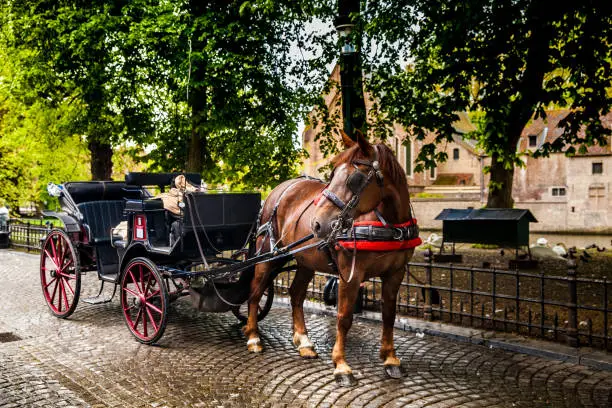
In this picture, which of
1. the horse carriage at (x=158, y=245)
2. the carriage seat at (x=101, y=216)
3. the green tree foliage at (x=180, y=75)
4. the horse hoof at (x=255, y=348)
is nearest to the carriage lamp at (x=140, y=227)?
the horse carriage at (x=158, y=245)

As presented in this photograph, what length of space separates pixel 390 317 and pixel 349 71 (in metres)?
3.84

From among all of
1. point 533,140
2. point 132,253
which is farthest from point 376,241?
point 533,140

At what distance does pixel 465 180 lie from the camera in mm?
63219

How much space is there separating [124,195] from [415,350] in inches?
218

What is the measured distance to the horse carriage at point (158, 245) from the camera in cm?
616

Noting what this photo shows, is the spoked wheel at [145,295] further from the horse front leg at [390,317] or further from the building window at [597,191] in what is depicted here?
the building window at [597,191]

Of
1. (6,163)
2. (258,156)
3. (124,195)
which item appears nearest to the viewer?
(124,195)

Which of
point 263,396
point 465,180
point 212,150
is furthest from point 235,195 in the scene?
point 465,180

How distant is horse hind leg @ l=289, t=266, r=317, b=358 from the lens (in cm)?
584

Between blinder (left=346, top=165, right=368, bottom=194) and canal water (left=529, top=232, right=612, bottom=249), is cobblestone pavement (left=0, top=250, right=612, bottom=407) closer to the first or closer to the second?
blinder (left=346, top=165, right=368, bottom=194)

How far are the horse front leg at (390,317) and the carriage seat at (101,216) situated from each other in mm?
4449

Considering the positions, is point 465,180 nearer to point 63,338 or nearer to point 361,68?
point 361,68

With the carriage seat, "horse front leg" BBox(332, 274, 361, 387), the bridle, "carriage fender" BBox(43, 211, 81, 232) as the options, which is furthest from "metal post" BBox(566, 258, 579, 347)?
"carriage fender" BBox(43, 211, 81, 232)

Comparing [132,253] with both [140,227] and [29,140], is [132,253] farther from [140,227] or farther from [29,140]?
[29,140]
